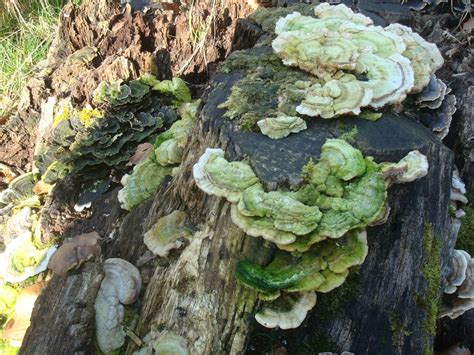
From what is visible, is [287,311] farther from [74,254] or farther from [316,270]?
[74,254]

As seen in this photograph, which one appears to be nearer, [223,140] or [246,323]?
[246,323]

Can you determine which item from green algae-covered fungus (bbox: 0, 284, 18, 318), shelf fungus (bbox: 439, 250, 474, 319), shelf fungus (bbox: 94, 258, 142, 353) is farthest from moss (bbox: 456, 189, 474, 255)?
green algae-covered fungus (bbox: 0, 284, 18, 318)

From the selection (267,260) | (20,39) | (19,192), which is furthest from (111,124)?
(20,39)

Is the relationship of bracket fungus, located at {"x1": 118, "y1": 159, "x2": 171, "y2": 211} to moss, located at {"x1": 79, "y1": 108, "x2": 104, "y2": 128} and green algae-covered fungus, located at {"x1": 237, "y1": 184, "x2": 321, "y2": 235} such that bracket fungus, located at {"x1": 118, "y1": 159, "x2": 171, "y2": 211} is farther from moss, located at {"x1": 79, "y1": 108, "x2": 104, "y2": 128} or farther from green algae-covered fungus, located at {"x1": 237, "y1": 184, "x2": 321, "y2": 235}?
moss, located at {"x1": 79, "y1": 108, "x2": 104, "y2": 128}

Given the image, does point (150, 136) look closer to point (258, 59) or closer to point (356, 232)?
point (258, 59)

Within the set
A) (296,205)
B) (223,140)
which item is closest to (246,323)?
(296,205)
